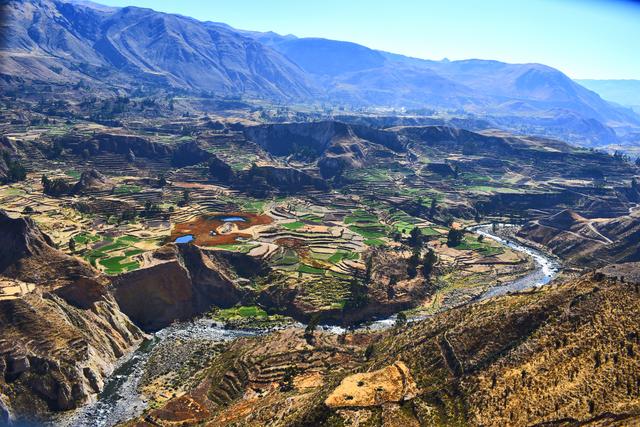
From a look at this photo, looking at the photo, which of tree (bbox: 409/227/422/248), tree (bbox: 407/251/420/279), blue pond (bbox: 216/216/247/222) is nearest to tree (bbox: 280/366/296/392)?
tree (bbox: 407/251/420/279)

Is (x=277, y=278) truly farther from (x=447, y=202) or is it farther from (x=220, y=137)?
(x=220, y=137)

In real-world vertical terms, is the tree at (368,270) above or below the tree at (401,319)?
above

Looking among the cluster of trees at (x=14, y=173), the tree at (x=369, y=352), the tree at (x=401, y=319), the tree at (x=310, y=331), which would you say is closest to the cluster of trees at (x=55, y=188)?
the cluster of trees at (x=14, y=173)

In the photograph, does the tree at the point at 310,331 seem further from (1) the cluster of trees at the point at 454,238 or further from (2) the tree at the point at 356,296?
(1) the cluster of trees at the point at 454,238

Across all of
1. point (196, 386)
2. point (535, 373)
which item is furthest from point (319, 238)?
point (535, 373)

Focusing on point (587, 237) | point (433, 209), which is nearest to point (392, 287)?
point (433, 209)
